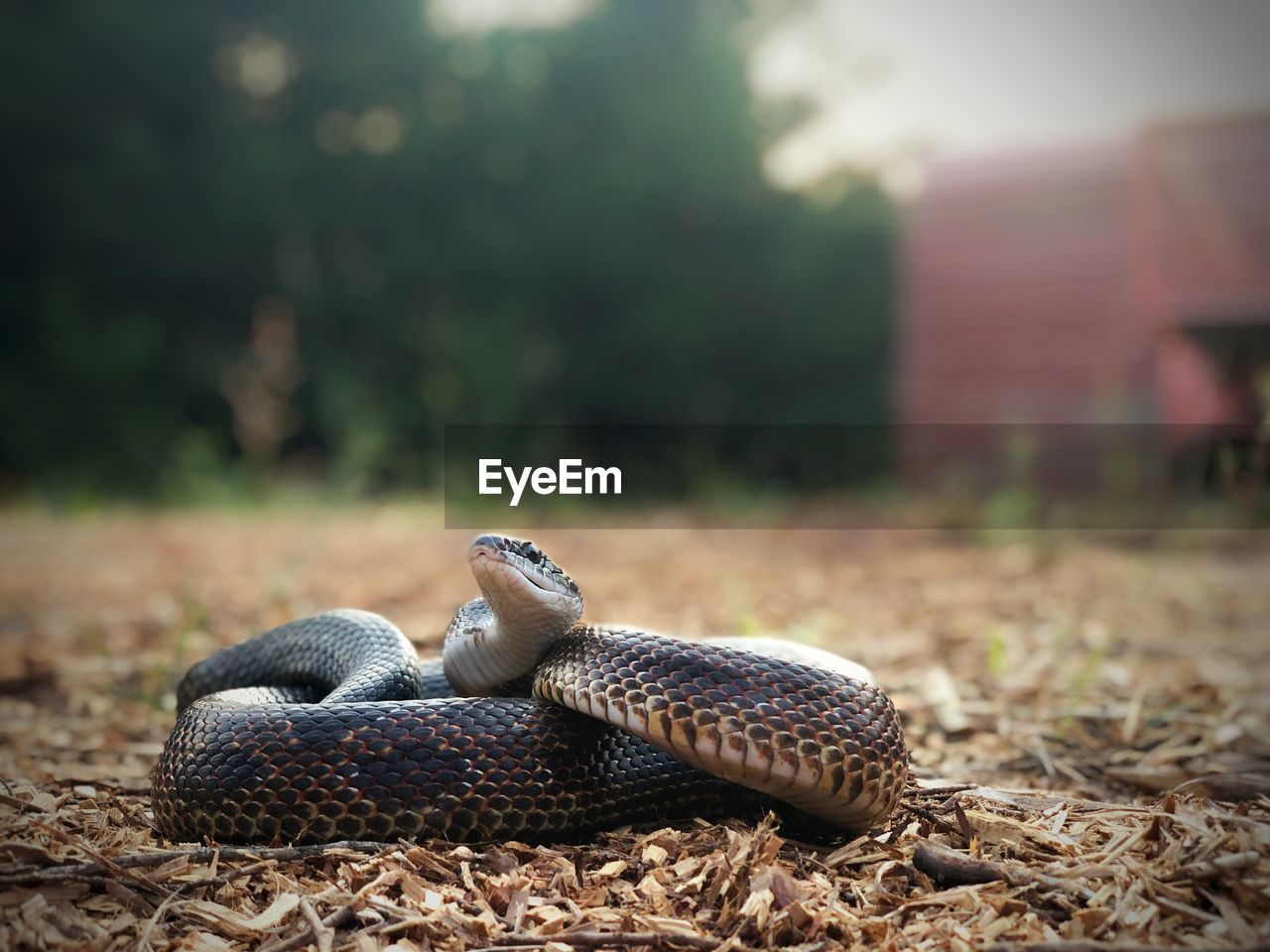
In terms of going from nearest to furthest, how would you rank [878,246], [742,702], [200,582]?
[742,702] → [200,582] → [878,246]

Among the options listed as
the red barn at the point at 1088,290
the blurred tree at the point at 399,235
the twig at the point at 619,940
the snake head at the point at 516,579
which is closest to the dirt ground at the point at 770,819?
the twig at the point at 619,940

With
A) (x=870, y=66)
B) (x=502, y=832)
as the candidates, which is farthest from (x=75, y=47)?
(x=502, y=832)

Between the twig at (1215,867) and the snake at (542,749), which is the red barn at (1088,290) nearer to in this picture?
the twig at (1215,867)

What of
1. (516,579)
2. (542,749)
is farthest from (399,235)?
(542,749)

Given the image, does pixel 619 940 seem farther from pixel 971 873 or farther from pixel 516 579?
pixel 516 579

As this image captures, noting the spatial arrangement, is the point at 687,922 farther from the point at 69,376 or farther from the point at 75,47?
the point at 75,47

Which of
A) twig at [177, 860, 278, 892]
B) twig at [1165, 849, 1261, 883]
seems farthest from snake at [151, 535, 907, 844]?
twig at [1165, 849, 1261, 883]
